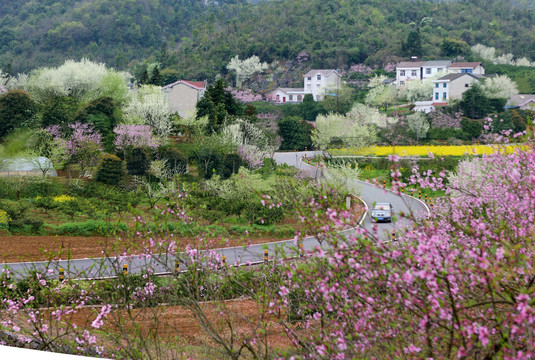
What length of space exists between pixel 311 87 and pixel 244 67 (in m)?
8.43

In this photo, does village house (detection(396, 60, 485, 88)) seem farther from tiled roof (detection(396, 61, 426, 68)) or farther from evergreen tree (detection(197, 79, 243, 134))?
evergreen tree (detection(197, 79, 243, 134))

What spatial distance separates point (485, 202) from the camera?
419cm

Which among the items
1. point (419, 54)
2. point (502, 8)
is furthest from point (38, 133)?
point (502, 8)

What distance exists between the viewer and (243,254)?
35.5 ft

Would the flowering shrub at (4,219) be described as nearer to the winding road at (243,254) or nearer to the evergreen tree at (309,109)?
the winding road at (243,254)

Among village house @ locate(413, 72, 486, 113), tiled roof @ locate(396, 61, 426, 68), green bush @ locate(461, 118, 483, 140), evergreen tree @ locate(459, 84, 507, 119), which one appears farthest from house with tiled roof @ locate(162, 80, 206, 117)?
tiled roof @ locate(396, 61, 426, 68)

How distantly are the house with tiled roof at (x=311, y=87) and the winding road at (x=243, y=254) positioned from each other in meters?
20.7

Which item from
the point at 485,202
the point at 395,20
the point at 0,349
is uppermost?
the point at 395,20

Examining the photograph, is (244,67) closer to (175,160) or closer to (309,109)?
(309,109)

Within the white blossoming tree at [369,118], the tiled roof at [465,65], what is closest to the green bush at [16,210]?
the white blossoming tree at [369,118]

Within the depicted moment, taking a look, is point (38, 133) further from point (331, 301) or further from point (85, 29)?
point (85, 29)

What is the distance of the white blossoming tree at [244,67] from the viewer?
58.2 meters

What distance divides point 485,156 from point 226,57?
59310 mm

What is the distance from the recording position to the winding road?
5.16 metres
